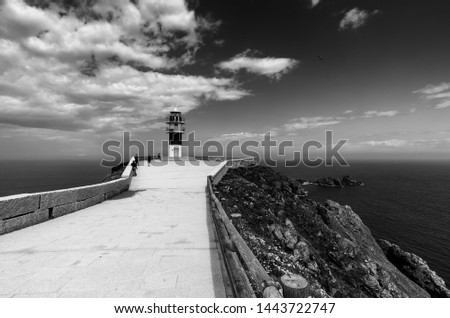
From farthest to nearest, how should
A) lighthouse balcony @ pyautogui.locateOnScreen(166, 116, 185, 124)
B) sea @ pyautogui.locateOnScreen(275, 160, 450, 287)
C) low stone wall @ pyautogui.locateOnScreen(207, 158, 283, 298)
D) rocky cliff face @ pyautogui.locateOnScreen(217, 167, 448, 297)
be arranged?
lighthouse balcony @ pyautogui.locateOnScreen(166, 116, 185, 124) → sea @ pyautogui.locateOnScreen(275, 160, 450, 287) → rocky cliff face @ pyautogui.locateOnScreen(217, 167, 448, 297) → low stone wall @ pyautogui.locateOnScreen(207, 158, 283, 298)

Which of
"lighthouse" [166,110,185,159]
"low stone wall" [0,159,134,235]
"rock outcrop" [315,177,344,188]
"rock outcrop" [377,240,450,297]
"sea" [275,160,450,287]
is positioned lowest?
"sea" [275,160,450,287]

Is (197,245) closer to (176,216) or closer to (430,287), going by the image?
(176,216)

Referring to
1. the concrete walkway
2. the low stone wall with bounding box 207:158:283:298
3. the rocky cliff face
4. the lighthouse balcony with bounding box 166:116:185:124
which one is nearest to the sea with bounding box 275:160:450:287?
the rocky cliff face

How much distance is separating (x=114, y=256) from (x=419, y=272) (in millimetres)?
30133

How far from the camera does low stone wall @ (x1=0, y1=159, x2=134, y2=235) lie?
23.3 feet

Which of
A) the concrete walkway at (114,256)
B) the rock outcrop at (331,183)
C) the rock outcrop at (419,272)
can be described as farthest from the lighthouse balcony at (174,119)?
the rock outcrop at (331,183)

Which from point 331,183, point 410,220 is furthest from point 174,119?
point 331,183

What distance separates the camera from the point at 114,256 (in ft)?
18.0

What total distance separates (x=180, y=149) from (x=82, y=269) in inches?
1434

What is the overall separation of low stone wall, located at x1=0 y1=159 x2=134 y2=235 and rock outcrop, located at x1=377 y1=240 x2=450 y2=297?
2973cm

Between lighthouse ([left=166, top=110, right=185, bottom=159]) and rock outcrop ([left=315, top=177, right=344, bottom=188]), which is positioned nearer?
lighthouse ([left=166, top=110, right=185, bottom=159])

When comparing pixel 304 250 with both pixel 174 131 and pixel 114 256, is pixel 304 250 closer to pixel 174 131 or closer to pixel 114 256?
pixel 114 256

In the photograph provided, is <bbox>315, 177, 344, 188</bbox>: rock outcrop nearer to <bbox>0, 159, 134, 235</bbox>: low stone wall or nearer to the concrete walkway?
the concrete walkway
